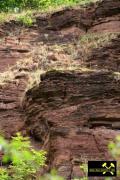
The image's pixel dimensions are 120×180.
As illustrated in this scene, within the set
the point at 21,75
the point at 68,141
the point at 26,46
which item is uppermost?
the point at 26,46

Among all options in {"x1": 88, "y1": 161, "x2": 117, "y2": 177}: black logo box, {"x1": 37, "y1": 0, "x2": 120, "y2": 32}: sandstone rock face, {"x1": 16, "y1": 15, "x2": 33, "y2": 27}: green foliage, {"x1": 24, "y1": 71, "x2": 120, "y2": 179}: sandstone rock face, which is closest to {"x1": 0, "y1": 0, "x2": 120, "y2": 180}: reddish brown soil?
{"x1": 24, "y1": 71, "x2": 120, "y2": 179}: sandstone rock face

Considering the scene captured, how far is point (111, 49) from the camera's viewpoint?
1412cm

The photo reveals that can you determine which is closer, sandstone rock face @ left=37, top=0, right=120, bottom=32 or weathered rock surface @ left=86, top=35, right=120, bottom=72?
weathered rock surface @ left=86, top=35, right=120, bottom=72

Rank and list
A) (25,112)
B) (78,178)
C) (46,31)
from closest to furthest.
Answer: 1. (78,178)
2. (25,112)
3. (46,31)

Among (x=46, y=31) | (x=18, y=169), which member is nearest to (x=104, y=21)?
(x=46, y=31)

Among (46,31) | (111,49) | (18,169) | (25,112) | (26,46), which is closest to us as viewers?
(18,169)

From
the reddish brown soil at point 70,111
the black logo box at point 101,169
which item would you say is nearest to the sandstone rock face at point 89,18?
the reddish brown soil at point 70,111

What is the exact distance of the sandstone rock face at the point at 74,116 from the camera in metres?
10.2

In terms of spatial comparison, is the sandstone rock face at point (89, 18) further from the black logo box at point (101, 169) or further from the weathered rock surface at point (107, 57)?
the black logo box at point (101, 169)

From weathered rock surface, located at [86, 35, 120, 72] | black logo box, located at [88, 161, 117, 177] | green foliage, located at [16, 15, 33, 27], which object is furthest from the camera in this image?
green foliage, located at [16, 15, 33, 27]

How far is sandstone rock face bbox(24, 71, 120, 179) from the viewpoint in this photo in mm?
10156

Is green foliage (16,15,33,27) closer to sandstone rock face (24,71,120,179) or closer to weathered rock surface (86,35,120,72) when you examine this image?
weathered rock surface (86,35,120,72)

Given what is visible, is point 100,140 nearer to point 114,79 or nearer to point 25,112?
point 114,79

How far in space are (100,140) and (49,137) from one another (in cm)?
120
